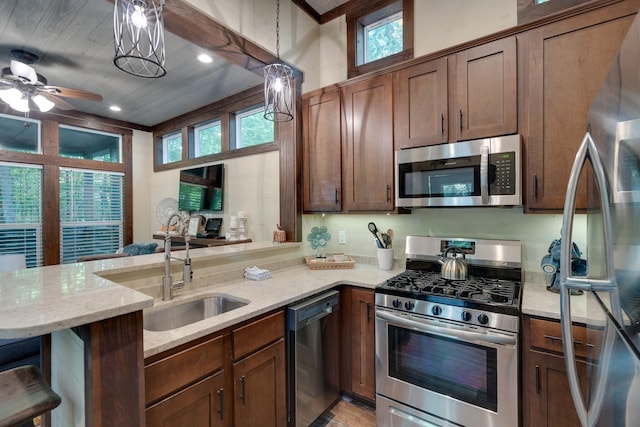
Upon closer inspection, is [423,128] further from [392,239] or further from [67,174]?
[67,174]

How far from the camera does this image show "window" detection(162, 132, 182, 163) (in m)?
5.05

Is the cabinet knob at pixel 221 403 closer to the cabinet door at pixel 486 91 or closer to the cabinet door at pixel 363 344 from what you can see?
the cabinet door at pixel 363 344

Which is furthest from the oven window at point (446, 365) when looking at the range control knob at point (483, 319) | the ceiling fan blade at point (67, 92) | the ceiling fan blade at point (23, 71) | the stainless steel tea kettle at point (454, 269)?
the ceiling fan blade at point (23, 71)

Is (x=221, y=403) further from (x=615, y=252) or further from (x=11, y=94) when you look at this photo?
(x=11, y=94)

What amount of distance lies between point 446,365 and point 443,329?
22 centimetres

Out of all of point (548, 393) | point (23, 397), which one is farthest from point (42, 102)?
point (548, 393)

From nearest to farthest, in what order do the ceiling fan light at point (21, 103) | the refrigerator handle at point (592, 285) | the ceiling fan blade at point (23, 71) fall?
the refrigerator handle at point (592, 285)
the ceiling fan blade at point (23, 71)
the ceiling fan light at point (21, 103)

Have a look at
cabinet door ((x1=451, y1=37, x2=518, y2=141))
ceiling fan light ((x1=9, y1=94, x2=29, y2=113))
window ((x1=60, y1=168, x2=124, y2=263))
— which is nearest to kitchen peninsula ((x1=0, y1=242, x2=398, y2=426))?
cabinet door ((x1=451, y1=37, x2=518, y2=141))

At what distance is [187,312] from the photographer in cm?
178

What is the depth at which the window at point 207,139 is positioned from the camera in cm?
434

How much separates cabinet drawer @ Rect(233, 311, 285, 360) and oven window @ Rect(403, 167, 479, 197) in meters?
1.27

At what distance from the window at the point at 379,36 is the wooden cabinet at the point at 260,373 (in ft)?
7.54

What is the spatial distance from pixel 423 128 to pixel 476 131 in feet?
1.16

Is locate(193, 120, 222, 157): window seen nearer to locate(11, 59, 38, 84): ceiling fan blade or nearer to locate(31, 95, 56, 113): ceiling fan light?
locate(31, 95, 56, 113): ceiling fan light
